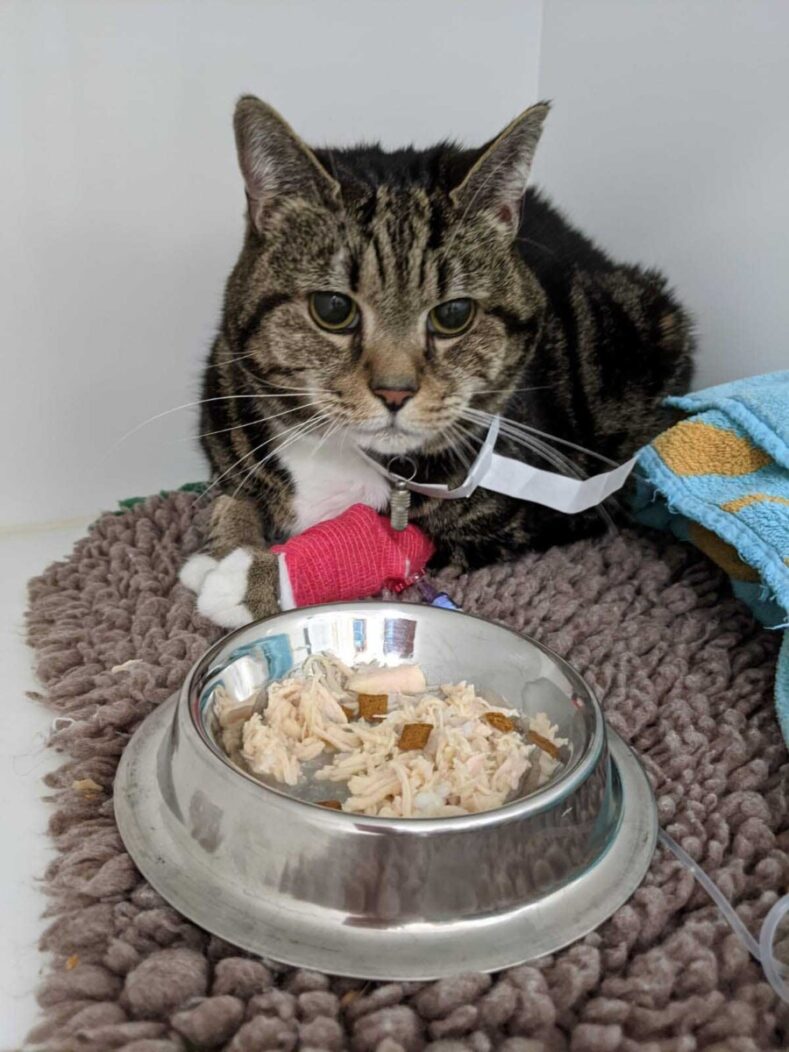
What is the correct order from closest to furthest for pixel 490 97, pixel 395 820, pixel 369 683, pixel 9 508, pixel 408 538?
pixel 395 820 < pixel 369 683 < pixel 408 538 < pixel 9 508 < pixel 490 97

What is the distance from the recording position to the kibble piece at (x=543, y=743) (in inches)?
36.2

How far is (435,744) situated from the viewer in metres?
0.91

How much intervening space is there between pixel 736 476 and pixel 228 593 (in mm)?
681

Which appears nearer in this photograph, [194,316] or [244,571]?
[244,571]

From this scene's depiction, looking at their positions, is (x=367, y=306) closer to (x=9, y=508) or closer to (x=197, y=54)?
(x=197, y=54)

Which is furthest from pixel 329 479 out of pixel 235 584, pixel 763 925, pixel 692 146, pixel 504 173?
pixel 692 146

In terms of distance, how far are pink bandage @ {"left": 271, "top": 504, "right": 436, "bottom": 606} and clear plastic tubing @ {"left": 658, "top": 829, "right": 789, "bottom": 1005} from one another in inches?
21.5

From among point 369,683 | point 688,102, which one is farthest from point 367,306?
point 688,102

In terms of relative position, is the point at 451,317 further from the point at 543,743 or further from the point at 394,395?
the point at 543,743

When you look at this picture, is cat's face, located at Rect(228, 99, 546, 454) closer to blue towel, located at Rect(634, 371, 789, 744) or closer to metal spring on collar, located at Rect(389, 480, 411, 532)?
metal spring on collar, located at Rect(389, 480, 411, 532)

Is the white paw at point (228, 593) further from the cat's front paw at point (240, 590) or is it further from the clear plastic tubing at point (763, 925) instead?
the clear plastic tubing at point (763, 925)

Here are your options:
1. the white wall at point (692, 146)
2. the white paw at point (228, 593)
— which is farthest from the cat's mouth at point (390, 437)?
the white wall at point (692, 146)

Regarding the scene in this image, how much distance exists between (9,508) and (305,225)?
0.83 m

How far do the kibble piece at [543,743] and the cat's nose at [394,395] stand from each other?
422mm
